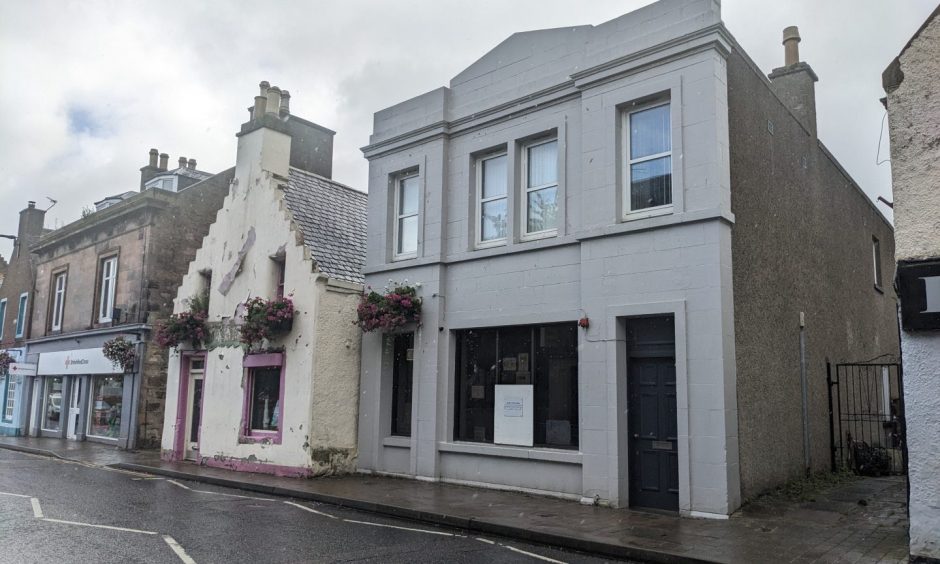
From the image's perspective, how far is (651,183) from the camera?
11.4 m

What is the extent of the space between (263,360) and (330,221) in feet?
12.8

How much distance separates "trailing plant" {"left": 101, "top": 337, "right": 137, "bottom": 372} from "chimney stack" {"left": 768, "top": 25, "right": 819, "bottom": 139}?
63.9ft

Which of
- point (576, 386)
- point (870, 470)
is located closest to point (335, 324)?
point (576, 386)

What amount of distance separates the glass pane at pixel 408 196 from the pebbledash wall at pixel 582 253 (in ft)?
1.08

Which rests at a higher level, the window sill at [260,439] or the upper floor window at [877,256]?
the upper floor window at [877,256]

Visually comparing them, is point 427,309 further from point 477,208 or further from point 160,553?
point 160,553

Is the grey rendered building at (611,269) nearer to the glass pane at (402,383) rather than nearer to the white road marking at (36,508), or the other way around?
the glass pane at (402,383)

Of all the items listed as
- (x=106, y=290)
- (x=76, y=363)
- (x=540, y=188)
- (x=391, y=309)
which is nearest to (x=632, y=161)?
(x=540, y=188)

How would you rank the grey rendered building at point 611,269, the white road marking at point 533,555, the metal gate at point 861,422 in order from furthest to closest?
the metal gate at point 861,422, the grey rendered building at point 611,269, the white road marking at point 533,555

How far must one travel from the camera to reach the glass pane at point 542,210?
42.4ft

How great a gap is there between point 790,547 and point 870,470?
7364mm

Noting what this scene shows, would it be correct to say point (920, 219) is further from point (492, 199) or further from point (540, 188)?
point (492, 199)

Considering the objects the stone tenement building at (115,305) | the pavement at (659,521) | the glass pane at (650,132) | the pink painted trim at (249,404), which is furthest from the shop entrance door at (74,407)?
the glass pane at (650,132)

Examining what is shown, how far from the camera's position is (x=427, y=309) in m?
14.2
